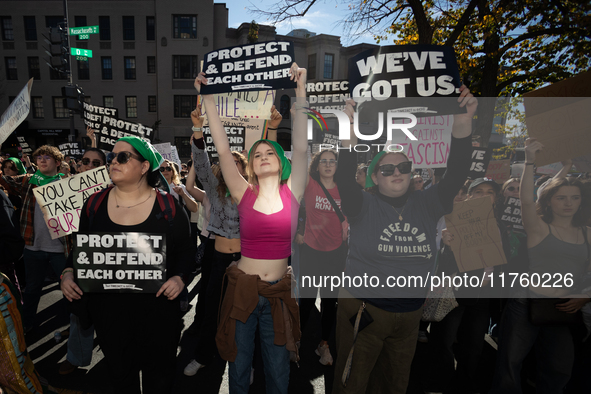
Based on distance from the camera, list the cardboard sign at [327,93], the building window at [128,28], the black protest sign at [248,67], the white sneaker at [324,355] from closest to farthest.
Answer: the black protest sign at [248,67], the white sneaker at [324,355], the cardboard sign at [327,93], the building window at [128,28]

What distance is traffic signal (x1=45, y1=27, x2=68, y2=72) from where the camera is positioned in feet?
31.8

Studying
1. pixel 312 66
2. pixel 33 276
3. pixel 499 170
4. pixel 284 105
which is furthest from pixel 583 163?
pixel 312 66

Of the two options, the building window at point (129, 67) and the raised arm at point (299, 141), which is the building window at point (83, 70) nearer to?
the building window at point (129, 67)

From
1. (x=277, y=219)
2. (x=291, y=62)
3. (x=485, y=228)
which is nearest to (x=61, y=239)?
(x=277, y=219)

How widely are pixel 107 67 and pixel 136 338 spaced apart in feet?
93.4

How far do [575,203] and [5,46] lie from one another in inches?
1414

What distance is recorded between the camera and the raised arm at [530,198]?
8.17 ft

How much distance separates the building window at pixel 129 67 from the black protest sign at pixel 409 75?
27247 millimetres

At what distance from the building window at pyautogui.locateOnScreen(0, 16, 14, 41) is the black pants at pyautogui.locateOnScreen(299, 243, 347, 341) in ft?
111

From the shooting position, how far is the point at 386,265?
223cm

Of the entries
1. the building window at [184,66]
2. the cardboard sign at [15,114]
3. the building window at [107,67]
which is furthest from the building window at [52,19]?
the cardboard sign at [15,114]

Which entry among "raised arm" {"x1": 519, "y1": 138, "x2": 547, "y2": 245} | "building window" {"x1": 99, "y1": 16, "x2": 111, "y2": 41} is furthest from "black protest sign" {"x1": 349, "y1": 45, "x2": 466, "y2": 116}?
"building window" {"x1": 99, "y1": 16, "x2": 111, "y2": 41}

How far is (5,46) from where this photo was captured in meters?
24.9

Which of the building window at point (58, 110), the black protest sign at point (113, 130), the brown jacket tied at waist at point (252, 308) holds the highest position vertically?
the building window at point (58, 110)
